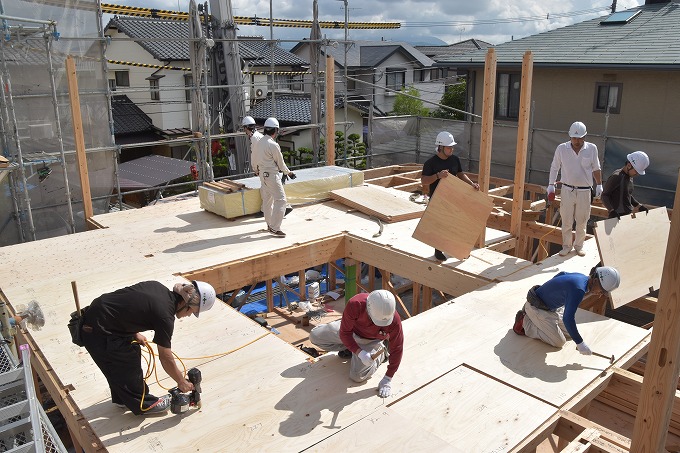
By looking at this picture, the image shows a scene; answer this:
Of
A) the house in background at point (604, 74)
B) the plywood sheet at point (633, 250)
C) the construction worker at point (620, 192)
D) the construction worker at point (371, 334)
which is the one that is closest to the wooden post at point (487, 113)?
the construction worker at point (620, 192)

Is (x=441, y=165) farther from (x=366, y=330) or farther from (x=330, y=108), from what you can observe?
(x=330, y=108)

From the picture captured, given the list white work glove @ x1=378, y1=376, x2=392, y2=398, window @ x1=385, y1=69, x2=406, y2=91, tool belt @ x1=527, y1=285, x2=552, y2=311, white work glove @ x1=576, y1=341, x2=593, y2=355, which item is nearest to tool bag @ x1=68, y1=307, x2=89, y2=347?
white work glove @ x1=378, y1=376, x2=392, y2=398

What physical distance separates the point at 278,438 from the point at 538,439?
1991 mm

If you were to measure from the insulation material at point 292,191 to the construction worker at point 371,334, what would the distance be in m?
4.92

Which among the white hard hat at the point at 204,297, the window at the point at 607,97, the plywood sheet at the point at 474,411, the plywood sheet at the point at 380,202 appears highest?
the window at the point at 607,97

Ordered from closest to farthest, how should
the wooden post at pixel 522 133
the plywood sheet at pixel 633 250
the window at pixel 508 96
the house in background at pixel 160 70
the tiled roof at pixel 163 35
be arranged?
1. the plywood sheet at pixel 633 250
2. the wooden post at pixel 522 133
3. the window at pixel 508 96
4. the house in background at pixel 160 70
5. the tiled roof at pixel 163 35

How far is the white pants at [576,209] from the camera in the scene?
7254mm

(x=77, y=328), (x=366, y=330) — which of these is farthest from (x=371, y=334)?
(x=77, y=328)

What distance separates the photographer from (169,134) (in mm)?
23953

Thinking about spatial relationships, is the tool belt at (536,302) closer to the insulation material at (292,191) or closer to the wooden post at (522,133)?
the wooden post at (522,133)

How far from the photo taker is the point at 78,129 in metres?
9.16

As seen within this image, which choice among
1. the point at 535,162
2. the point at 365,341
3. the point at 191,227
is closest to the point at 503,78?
the point at 535,162

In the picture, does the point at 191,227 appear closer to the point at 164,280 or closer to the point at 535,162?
the point at 164,280

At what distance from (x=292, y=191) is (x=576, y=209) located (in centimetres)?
491
